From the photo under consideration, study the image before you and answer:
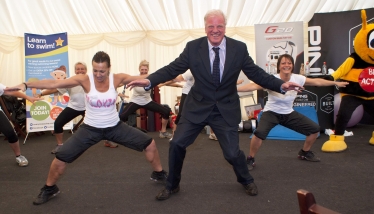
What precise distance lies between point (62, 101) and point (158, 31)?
3214 millimetres

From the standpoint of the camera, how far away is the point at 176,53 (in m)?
8.92

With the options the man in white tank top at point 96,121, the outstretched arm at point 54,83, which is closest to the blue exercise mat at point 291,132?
the man in white tank top at point 96,121

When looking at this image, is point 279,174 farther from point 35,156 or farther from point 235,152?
point 35,156

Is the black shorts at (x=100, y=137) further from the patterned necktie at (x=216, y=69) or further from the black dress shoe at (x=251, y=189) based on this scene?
the black dress shoe at (x=251, y=189)

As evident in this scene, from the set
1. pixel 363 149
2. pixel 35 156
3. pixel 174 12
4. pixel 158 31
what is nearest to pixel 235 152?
pixel 363 149

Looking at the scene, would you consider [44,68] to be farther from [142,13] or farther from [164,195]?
[164,195]

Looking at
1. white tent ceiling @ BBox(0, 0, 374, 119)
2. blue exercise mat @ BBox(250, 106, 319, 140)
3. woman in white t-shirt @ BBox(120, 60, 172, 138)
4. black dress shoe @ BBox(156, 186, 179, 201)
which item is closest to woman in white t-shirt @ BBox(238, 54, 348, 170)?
black dress shoe @ BBox(156, 186, 179, 201)

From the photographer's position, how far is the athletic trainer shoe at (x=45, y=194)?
3.18m

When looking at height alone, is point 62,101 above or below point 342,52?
below

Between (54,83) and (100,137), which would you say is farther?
(100,137)

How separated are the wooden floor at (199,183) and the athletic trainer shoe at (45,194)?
2.2 inches

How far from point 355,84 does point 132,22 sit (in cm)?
567

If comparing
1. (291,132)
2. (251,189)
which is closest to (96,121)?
(251,189)

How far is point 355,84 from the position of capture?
4.90 meters
